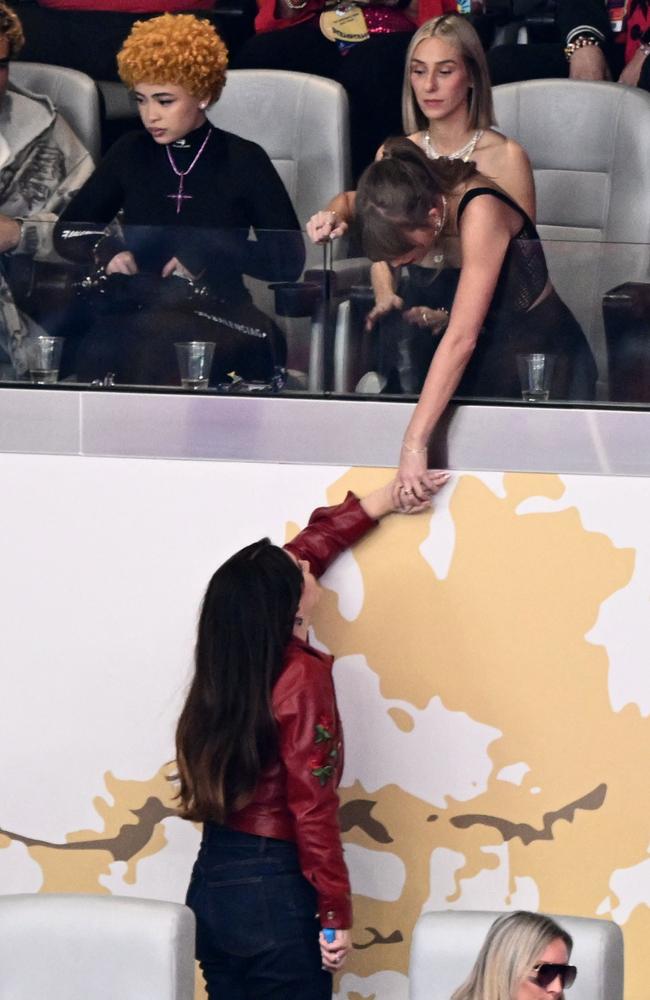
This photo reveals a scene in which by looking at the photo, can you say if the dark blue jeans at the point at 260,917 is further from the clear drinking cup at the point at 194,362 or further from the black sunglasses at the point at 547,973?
the clear drinking cup at the point at 194,362

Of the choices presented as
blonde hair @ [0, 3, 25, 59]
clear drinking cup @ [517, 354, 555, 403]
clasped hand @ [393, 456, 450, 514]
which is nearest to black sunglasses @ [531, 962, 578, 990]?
clasped hand @ [393, 456, 450, 514]

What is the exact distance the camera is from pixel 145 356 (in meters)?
3.54

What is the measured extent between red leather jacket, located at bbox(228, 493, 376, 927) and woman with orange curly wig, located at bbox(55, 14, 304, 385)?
821 millimetres

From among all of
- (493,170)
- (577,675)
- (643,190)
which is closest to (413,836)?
(577,675)

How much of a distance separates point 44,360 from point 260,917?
133 cm

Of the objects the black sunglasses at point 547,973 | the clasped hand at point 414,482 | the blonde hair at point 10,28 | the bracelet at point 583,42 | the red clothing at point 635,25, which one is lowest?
the black sunglasses at point 547,973

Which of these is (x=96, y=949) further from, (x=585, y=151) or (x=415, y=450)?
(x=585, y=151)

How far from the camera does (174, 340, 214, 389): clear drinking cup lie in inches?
139

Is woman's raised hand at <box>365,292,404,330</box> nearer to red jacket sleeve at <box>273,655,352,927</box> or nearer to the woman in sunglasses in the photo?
red jacket sleeve at <box>273,655,352,927</box>

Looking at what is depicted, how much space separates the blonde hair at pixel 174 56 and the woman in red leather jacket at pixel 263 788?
1.25 metres

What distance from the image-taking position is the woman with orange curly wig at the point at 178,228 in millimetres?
3467

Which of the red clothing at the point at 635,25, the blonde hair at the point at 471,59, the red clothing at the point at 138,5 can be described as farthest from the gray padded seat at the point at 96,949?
the red clothing at the point at 635,25

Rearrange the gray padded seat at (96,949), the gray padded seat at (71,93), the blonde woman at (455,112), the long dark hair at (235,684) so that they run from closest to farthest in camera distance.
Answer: the gray padded seat at (96,949)
the long dark hair at (235,684)
the blonde woman at (455,112)
the gray padded seat at (71,93)

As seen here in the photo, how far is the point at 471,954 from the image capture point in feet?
9.05
